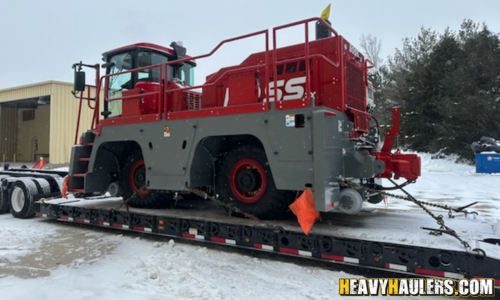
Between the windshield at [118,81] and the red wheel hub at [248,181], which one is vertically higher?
the windshield at [118,81]

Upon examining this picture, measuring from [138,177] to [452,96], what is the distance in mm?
23546

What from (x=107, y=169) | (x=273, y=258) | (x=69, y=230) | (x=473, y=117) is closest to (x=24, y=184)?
(x=69, y=230)

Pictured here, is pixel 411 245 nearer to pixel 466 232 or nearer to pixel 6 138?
pixel 466 232

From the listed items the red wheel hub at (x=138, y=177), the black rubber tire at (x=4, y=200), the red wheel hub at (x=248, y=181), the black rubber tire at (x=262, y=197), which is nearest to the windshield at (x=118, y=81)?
the red wheel hub at (x=138, y=177)

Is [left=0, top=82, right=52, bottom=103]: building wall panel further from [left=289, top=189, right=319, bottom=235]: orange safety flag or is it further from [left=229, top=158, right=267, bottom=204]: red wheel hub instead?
[left=289, top=189, right=319, bottom=235]: orange safety flag

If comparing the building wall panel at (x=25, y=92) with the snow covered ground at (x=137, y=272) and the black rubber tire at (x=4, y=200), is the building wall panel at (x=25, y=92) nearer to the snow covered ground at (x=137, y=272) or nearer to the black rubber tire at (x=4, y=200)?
the black rubber tire at (x=4, y=200)

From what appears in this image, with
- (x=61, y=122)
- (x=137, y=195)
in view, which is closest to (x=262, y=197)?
(x=137, y=195)

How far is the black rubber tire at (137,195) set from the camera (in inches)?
249

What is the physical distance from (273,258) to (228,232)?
74cm

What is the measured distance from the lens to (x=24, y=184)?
7.86 meters

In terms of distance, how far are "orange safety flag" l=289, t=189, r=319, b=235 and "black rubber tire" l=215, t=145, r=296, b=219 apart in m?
0.71

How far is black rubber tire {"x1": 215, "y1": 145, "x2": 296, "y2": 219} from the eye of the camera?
5.00 m

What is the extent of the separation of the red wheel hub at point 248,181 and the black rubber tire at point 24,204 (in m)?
5.21

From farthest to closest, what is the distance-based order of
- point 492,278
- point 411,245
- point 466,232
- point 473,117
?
point 473,117
point 466,232
point 411,245
point 492,278
